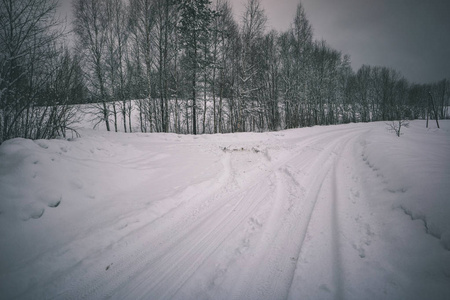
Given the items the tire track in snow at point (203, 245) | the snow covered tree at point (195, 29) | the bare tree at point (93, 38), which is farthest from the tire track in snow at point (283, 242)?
the bare tree at point (93, 38)

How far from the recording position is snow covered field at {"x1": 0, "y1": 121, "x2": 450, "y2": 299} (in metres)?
1.58

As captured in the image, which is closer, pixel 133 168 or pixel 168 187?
pixel 168 187

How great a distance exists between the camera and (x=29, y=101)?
3.95m

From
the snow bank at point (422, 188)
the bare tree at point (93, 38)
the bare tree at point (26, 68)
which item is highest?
the bare tree at point (93, 38)

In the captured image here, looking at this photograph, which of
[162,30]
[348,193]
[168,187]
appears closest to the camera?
[348,193]

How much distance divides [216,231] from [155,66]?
13928 mm

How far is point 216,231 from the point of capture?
7.87ft

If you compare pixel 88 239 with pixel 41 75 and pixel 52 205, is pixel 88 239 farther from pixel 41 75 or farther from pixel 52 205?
pixel 41 75

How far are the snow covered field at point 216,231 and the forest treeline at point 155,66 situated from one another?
2.03 metres

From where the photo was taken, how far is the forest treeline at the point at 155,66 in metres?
4.15

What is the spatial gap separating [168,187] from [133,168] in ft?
4.52

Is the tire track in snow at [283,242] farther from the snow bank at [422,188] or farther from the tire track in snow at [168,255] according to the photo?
the snow bank at [422,188]

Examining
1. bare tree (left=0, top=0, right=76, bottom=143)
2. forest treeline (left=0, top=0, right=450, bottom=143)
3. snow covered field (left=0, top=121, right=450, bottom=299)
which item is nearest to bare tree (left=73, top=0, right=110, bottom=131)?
forest treeline (left=0, top=0, right=450, bottom=143)

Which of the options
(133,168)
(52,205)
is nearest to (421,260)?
(52,205)
